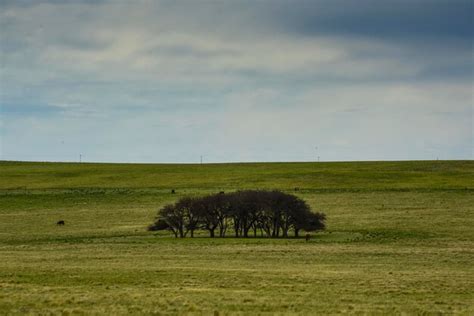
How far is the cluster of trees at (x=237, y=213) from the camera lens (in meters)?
63.3

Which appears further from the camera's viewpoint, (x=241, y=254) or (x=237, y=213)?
(x=237, y=213)

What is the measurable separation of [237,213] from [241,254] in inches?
737

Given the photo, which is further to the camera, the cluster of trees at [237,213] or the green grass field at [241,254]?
the cluster of trees at [237,213]

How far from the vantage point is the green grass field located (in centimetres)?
2452

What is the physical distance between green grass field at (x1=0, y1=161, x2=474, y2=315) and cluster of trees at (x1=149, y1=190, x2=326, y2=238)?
2066mm

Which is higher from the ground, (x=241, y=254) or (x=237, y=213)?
(x=237, y=213)

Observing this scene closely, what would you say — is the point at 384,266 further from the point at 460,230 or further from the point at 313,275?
the point at 460,230

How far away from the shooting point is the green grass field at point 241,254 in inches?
965

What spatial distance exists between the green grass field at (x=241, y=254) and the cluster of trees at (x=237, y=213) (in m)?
2.07

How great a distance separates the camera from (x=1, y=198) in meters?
90.2

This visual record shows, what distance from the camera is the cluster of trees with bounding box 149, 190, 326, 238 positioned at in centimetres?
6331

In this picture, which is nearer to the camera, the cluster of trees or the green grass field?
the green grass field

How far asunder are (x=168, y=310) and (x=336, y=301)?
568 cm

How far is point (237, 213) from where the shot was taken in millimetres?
64250
